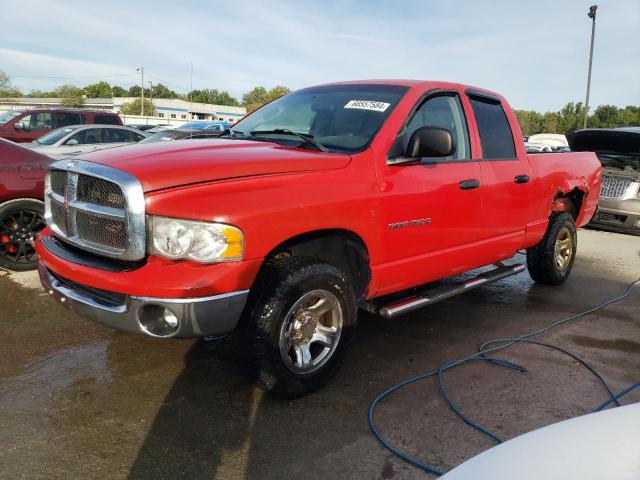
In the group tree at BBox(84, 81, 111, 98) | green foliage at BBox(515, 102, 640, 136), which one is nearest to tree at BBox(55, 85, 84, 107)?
tree at BBox(84, 81, 111, 98)

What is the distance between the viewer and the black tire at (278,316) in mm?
2883

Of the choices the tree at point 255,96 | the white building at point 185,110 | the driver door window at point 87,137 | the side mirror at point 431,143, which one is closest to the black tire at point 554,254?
the side mirror at point 431,143

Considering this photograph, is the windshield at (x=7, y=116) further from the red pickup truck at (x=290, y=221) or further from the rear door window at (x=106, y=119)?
the red pickup truck at (x=290, y=221)

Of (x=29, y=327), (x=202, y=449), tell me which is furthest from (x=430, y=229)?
(x=29, y=327)

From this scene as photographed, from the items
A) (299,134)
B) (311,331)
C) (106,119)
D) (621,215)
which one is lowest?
(311,331)

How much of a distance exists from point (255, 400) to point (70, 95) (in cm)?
9022

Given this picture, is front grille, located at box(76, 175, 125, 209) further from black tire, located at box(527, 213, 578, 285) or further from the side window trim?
black tire, located at box(527, 213, 578, 285)

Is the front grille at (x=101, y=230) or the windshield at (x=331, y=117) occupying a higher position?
the windshield at (x=331, y=117)

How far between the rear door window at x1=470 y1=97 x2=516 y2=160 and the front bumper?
507 cm

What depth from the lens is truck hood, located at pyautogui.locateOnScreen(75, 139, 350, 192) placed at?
2744 millimetres

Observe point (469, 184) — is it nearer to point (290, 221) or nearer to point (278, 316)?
point (290, 221)

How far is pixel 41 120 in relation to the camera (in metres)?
14.4

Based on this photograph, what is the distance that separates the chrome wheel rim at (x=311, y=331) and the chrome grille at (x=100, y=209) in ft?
2.97

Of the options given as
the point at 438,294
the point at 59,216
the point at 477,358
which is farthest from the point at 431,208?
the point at 59,216
